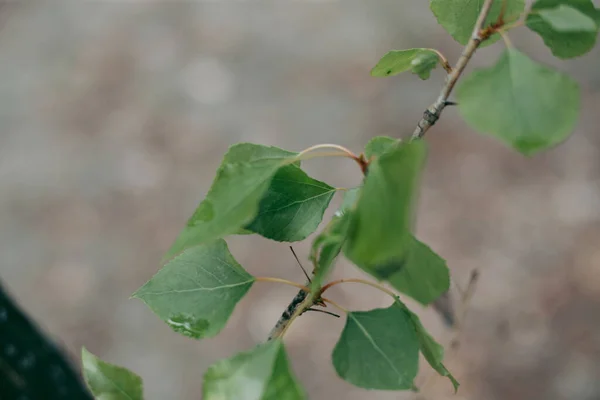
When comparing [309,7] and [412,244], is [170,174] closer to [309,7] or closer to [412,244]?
[309,7]

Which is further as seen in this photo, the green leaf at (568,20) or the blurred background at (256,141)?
the blurred background at (256,141)

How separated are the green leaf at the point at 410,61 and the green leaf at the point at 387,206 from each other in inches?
5.2

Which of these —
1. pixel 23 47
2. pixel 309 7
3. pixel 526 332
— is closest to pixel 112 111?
pixel 23 47

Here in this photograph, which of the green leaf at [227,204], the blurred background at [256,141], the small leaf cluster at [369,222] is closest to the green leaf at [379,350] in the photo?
the small leaf cluster at [369,222]

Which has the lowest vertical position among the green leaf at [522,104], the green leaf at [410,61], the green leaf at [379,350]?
the green leaf at [379,350]

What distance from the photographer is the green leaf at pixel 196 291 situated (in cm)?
36

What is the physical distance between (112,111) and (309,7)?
94 cm

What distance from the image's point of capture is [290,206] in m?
0.37

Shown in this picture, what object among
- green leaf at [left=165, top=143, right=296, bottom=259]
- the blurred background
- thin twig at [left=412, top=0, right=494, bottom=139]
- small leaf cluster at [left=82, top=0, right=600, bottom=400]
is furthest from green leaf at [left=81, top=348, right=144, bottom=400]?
the blurred background

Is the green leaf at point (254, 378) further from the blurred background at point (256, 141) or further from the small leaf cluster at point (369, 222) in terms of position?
the blurred background at point (256, 141)

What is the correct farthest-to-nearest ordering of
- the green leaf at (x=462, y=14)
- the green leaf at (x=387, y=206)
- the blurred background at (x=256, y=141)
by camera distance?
1. the blurred background at (x=256, y=141)
2. the green leaf at (x=462, y=14)
3. the green leaf at (x=387, y=206)

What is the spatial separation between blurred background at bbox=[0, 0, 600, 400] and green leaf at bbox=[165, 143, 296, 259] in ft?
3.51

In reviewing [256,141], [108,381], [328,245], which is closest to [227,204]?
[328,245]

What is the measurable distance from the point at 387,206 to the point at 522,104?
7 centimetres
